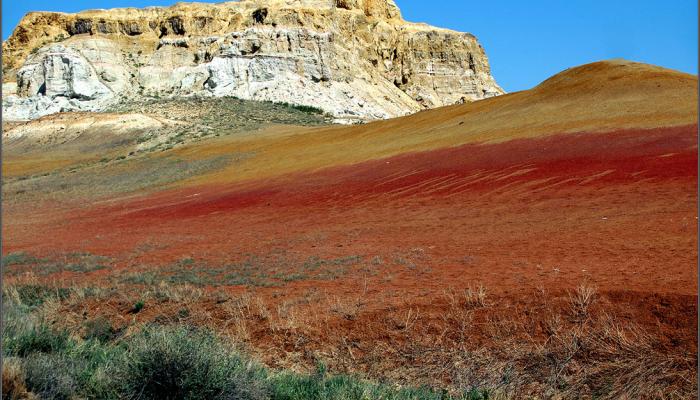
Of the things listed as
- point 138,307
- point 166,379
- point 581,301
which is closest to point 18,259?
point 138,307

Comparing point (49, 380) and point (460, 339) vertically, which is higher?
point (49, 380)

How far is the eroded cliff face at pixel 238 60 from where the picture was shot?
84875mm

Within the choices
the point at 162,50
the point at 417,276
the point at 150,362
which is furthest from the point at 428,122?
the point at 162,50

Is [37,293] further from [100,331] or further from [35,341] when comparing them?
[35,341]

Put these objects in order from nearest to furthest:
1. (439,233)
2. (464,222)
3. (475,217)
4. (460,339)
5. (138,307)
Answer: (460,339) → (138,307) → (439,233) → (464,222) → (475,217)

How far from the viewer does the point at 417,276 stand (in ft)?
41.3

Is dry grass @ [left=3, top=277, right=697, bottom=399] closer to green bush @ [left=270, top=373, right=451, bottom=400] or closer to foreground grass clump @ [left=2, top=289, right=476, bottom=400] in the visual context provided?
green bush @ [left=270, top=373, right=451, bottom=400]

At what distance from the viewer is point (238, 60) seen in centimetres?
8575

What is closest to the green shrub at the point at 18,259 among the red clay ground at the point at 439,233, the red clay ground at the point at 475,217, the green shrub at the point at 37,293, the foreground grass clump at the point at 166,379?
the red clay ground at the point at 439,233

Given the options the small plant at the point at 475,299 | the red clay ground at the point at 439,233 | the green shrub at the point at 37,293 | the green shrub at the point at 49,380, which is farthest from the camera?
the green shrub at the point at 37,293

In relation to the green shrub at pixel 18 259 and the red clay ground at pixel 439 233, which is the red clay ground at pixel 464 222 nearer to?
the red clay ground at pixel 439 233

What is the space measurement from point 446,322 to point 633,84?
3368 cm

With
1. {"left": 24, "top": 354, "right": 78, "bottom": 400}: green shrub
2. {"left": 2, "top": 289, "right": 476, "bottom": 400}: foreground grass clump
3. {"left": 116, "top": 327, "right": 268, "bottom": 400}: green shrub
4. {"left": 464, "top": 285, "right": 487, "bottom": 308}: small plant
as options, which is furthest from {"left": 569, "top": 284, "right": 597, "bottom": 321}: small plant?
{"left": 24, "top": 354, "right": 78, "bottom": 400}: green shrub

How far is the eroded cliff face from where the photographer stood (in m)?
84.9
